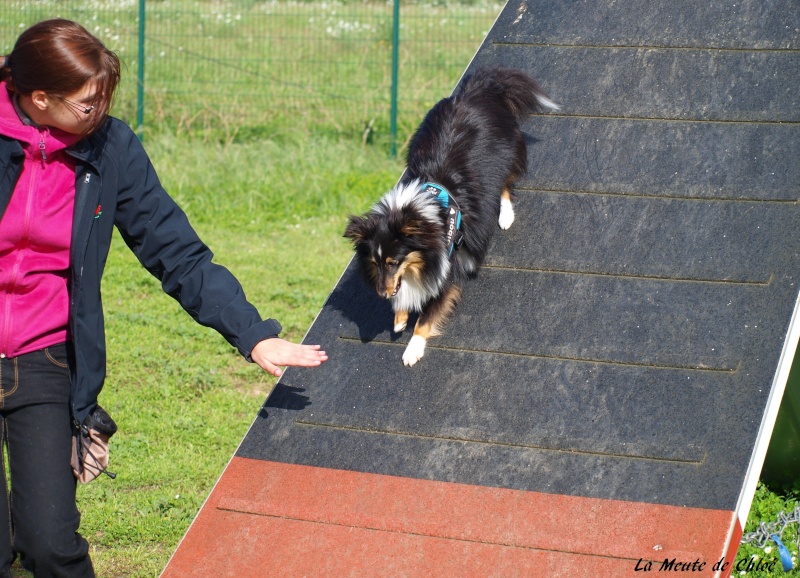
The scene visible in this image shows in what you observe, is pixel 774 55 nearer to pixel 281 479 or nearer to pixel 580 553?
pixel 580 553

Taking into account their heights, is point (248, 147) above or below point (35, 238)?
below

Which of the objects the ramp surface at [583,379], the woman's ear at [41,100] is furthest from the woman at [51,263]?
the ramp surface at [583,379]

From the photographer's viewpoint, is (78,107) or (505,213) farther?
(505,213)

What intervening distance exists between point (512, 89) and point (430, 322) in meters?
1.35

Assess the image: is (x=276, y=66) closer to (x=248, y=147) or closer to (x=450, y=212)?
(x=248, y=147)

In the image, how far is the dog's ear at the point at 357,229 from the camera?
377 cm

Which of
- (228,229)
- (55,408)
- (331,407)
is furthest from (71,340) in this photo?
(228,229)

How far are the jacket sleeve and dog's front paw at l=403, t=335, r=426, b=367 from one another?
3.38 feet

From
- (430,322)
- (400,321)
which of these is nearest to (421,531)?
(430,322)

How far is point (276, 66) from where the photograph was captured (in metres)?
10.2

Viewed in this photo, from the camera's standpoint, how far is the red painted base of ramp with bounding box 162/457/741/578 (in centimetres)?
271

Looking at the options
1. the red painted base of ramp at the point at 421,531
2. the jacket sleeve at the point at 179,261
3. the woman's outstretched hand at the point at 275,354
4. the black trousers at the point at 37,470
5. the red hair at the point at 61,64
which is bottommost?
the red painted base of ramp at the point at 421,531

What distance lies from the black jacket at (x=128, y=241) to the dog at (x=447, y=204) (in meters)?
1.12

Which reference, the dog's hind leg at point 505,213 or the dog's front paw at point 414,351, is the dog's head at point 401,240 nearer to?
the dog's front paw at point 414,351
